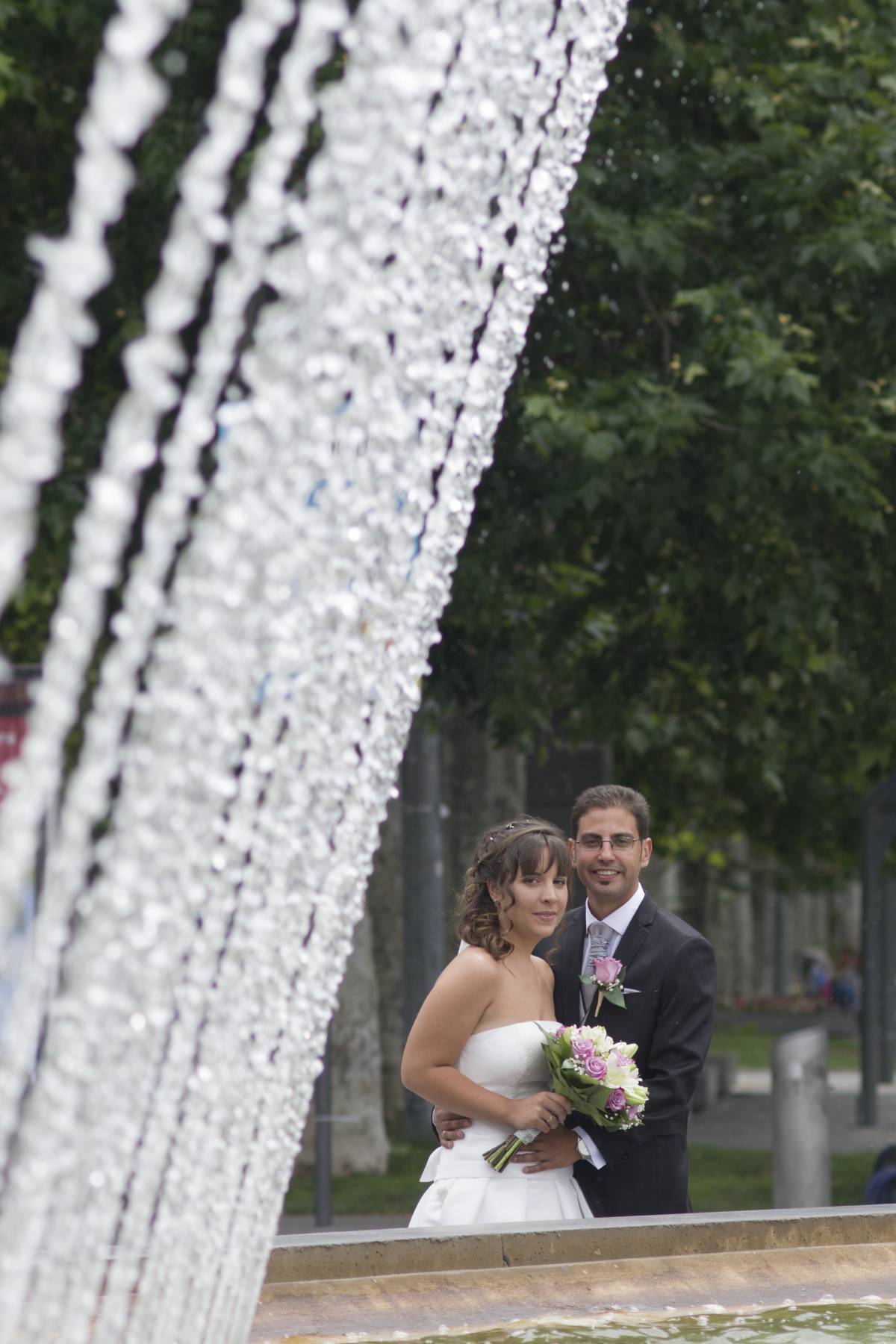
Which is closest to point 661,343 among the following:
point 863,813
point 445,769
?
point 863,813

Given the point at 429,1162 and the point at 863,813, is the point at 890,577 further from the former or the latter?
the point at 429,1162

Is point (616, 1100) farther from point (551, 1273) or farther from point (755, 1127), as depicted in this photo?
point (755, 1127)

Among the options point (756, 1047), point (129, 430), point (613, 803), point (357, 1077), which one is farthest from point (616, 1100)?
point (756, 1047)

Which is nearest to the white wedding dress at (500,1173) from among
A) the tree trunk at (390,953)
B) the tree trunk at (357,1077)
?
the tree trunk at (357,1077)

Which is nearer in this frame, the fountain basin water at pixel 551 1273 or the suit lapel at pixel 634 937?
the fountain basin water at pixel 551 1273

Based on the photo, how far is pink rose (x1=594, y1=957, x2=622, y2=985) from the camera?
179 inches

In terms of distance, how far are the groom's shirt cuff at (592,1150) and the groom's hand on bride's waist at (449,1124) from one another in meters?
0.25

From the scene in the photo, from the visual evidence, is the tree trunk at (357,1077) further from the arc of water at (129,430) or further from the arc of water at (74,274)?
the arc of water at (74,274)

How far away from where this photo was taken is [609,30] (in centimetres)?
427

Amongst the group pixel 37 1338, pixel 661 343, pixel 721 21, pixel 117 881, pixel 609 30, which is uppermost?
pixel 721 21

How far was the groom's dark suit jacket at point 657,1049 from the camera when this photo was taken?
4.61 metres

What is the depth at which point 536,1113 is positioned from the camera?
4.56 meters

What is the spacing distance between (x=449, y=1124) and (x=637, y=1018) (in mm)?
492

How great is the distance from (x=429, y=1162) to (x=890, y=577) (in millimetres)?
7289
